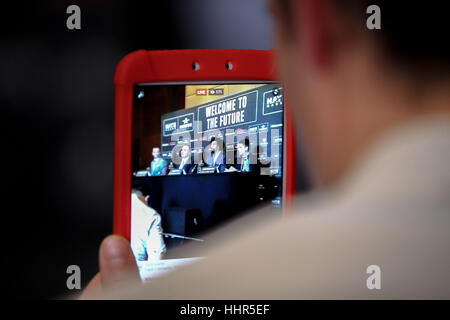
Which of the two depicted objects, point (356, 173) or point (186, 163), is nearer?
point (356, 173)

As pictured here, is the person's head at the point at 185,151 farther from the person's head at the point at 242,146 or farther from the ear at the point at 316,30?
the ear at the point at 316,30

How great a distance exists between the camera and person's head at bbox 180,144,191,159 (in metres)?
0.62

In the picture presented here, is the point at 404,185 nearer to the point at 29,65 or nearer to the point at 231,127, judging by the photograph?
the point at 231,127

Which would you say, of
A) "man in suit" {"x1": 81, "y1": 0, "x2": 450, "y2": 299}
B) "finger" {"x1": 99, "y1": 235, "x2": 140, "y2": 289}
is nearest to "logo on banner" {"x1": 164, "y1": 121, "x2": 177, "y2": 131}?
"finger" {"x1": 99, "y1": 235, "x2": 140, "y2": 289}

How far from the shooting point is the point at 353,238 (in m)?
0.20

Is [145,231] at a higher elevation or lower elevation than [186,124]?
lower

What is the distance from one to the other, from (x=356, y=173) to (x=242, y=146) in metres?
0.43

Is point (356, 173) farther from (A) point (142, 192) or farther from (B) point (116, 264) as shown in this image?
(A) point (142, 192)

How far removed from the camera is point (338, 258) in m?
0.20

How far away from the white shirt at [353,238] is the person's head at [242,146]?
1.31 feet

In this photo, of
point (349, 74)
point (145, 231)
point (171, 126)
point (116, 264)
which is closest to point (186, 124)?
point (171, 126)

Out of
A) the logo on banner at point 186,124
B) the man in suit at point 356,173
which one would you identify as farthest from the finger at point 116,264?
the logo on banner at point 186,124

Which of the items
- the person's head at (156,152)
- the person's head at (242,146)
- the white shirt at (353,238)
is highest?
the person's head at (242,146)

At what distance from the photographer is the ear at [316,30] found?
0.22 meters
